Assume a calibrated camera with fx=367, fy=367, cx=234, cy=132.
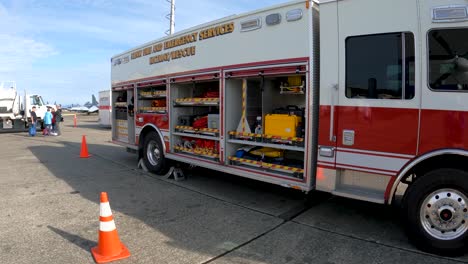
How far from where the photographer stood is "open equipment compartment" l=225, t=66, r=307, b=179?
5.37 meters

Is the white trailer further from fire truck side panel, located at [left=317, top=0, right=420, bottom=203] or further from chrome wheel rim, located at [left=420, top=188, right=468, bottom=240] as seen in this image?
chrome wheel rim, located at [left=420, top=188, right=468, bottom=240]

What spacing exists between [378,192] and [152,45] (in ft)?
19.4

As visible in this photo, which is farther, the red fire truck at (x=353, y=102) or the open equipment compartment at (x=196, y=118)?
the open equipment compartment at (x=196, y=118)

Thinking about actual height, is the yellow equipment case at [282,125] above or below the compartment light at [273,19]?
below

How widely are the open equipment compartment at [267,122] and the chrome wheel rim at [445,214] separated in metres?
1.63

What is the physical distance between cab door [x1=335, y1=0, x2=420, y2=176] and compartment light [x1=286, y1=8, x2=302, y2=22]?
0.57 meters

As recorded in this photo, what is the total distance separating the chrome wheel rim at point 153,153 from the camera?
27.7ft

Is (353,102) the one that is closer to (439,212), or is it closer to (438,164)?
(438,164)

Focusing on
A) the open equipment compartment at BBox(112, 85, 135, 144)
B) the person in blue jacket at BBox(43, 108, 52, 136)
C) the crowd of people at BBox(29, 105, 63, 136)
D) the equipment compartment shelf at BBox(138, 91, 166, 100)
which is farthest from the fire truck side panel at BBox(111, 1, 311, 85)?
the crowd of people at BBox(29, 105, 63, 136)

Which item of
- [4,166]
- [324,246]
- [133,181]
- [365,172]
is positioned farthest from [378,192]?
[4,166]

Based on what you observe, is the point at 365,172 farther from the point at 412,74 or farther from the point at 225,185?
the point at 225,185

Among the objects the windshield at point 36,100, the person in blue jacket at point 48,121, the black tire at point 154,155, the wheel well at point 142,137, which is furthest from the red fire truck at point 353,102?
the windshield at point 36,100

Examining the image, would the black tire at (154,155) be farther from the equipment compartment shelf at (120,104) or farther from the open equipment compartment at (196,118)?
the equipment compartment shelf at (120,104)

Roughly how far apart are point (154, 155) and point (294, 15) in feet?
16.3
